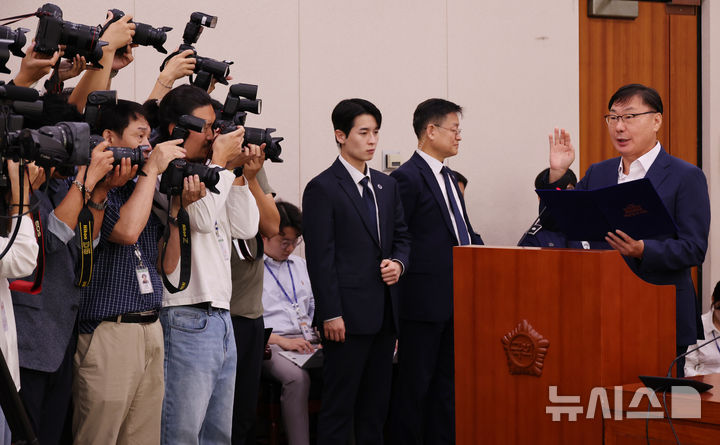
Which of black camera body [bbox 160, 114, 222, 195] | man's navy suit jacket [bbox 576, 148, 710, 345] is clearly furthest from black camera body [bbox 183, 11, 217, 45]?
man's navy suit jacket [bbox 576, 148, 710, 345]

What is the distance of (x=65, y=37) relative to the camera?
2.50 metres

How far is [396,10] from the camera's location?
499 centimetres

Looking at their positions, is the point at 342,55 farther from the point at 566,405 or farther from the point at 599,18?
the point at 566,405

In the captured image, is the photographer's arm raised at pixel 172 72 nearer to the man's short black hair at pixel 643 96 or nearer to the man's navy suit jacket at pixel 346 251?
the man's navy suit jacket at pixel 346 251

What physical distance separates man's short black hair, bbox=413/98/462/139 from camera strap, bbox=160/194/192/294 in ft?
5.80

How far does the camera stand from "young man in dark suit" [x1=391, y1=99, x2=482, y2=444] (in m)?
3.80

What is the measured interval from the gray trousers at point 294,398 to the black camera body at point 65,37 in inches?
66.1

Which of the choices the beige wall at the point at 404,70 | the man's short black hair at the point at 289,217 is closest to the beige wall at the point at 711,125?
the beige wall at the point at 404,70

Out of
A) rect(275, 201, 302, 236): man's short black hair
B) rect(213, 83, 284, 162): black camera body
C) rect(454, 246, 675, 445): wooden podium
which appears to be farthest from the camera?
rect(275, 201, 302, 236): man's short black hair

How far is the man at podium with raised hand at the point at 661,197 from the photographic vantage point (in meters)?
2.73

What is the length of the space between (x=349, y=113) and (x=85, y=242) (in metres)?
1.63

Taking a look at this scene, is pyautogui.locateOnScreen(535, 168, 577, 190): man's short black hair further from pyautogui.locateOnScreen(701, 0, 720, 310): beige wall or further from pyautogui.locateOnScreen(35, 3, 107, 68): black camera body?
pyautogui.locateOnScreen(35, 3, 107, 68): black camera body

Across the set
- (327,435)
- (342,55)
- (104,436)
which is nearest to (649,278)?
(327,435)

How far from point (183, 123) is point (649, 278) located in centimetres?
160
